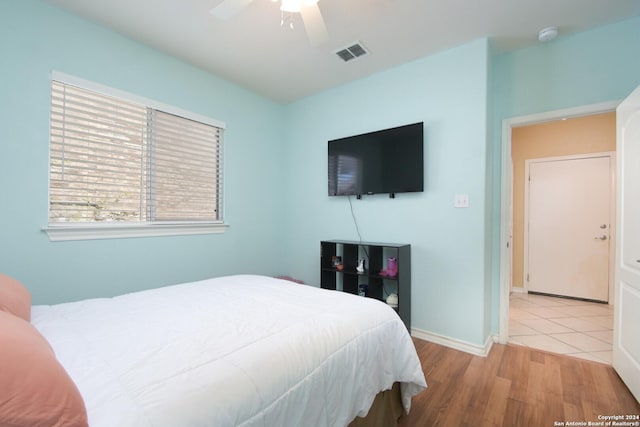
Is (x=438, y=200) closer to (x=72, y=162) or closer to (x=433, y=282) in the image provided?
(x=433, y=282)

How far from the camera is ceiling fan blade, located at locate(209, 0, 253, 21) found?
5.39ft

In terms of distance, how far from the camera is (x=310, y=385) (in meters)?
0.96

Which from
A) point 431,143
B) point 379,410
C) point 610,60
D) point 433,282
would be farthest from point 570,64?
point 379,410

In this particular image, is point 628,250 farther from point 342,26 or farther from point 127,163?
point 127,163

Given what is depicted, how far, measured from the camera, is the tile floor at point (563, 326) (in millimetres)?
2461

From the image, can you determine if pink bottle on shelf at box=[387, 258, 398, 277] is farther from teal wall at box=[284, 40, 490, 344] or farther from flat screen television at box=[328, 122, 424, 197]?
flat screen television at box=[328, 122, 424, 197]

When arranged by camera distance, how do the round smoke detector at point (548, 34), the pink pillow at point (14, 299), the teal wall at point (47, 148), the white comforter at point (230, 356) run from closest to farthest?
the white comforter at point (230, 356)
the pink pillow at point (14, 299)
the teal wall at point (47, 148)
the round smoke detector at point (548, 34)

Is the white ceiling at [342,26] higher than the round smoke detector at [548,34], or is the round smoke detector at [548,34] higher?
the white ceiling at [342,26]

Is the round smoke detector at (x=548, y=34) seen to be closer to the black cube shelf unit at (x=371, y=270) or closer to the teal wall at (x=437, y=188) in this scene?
the teal wall at (x=437, y=188)

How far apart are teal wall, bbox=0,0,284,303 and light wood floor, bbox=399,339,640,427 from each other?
2.25m

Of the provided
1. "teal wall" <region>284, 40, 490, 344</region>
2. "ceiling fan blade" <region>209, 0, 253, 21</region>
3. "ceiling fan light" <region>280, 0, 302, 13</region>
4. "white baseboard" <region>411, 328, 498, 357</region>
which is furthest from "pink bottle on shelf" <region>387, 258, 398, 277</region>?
"ceiling fan blade" <region>209, 0, 253, 21</region>

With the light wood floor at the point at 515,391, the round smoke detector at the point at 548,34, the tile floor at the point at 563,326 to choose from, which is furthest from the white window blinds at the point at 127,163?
the tile floor at the point at 563,326

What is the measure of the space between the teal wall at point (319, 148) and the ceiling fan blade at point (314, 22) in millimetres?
1245

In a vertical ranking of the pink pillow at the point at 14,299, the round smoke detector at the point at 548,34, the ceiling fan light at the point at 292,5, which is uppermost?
the round smoke detector at the point at 548,34
